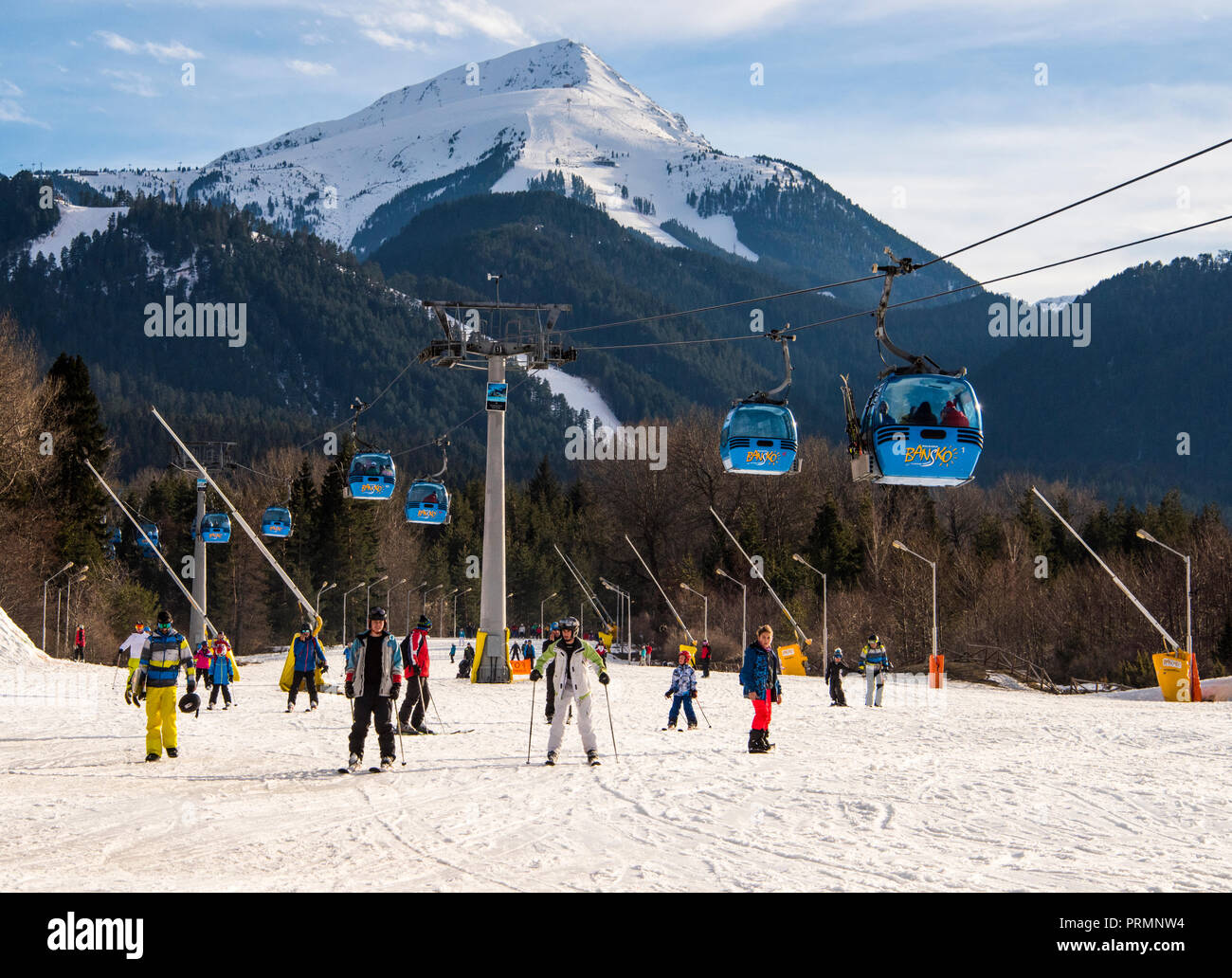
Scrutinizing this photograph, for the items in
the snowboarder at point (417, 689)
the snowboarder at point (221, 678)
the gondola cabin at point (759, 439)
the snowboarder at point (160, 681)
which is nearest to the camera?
the snowboarder at point (160, 681)

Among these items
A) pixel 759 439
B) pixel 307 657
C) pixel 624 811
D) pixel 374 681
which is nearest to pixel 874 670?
pixel 307 657

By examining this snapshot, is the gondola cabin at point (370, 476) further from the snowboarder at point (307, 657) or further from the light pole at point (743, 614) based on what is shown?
the light pole at point (743, 614)

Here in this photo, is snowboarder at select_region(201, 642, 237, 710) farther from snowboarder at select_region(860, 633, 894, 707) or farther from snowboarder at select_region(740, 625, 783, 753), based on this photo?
snowboarder at select_region(860, 633, 894, 707)

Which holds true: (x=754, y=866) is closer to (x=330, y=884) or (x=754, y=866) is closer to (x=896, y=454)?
(x=330, y=884)

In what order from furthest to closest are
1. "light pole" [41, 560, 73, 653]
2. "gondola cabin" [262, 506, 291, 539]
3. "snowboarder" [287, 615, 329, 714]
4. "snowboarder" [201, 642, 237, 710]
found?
"light pole" [41, 560, 73, 653]
"gondola cabin" [262, 506, 291, 539]
"snowboarder" [201, 642, 237, 710]
"snowboarder" [287, 615, 329, 714]

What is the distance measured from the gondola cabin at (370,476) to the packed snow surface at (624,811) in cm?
1461

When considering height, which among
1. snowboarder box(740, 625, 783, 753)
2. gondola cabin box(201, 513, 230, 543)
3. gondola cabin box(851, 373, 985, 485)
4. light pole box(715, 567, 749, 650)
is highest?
gondola cabin box(851, 373, 985, 485)

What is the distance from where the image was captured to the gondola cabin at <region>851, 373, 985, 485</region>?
15.0 meters

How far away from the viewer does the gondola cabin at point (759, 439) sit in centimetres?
2002

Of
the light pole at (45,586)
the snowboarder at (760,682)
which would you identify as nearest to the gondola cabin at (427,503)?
the snowboarder at (760,682)

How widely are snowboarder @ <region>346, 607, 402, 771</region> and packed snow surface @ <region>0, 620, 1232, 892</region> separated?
52cm

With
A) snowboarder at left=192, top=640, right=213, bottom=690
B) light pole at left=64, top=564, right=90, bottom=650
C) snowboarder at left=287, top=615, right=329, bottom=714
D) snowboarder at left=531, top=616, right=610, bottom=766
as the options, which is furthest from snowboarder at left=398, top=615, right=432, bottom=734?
light pole at left=64, top=564, right=90, bottom=650

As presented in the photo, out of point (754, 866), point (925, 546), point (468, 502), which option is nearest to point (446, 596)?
point (468, 502)
